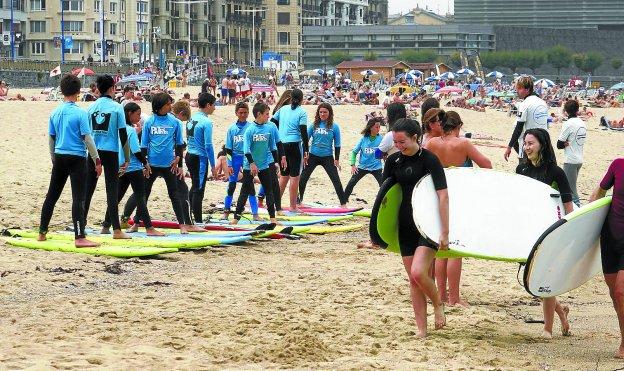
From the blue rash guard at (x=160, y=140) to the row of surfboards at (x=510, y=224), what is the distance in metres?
4.52

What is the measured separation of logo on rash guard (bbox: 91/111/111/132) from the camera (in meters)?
10.8

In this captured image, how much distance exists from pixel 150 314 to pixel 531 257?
8.73ft

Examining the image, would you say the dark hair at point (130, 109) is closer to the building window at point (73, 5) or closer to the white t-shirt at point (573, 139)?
the white t-shirt at point (573, 139)

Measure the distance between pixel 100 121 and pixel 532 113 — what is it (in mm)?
4507

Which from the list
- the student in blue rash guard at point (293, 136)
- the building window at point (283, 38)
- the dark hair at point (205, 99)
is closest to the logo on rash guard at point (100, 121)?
the dark hair at point (205, 99)

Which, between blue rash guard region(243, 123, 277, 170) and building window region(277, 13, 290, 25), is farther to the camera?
building window region(277, 13, 290, 25)

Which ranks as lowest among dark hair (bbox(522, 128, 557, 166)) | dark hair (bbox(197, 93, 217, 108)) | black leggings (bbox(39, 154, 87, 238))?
black leggings (bbox(39, 154, 87, 238))

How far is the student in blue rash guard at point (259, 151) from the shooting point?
12.8 meters

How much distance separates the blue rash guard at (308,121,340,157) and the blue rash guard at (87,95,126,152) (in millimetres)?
4250

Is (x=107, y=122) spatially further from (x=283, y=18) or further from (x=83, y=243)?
(x=283, y=18)

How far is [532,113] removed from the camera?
12227 mm

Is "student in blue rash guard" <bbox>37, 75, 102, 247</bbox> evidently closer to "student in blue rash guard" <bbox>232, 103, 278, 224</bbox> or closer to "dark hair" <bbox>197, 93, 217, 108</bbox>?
"dark hair" <bbox>197, 93, 217, 108</bbox>

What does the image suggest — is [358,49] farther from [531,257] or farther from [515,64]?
[531,257]

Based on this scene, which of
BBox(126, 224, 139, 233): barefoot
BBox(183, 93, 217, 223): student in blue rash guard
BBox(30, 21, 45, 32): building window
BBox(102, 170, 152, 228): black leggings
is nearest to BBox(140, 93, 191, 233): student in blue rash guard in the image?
BBox(102, 170, 152, 228): black leggings
